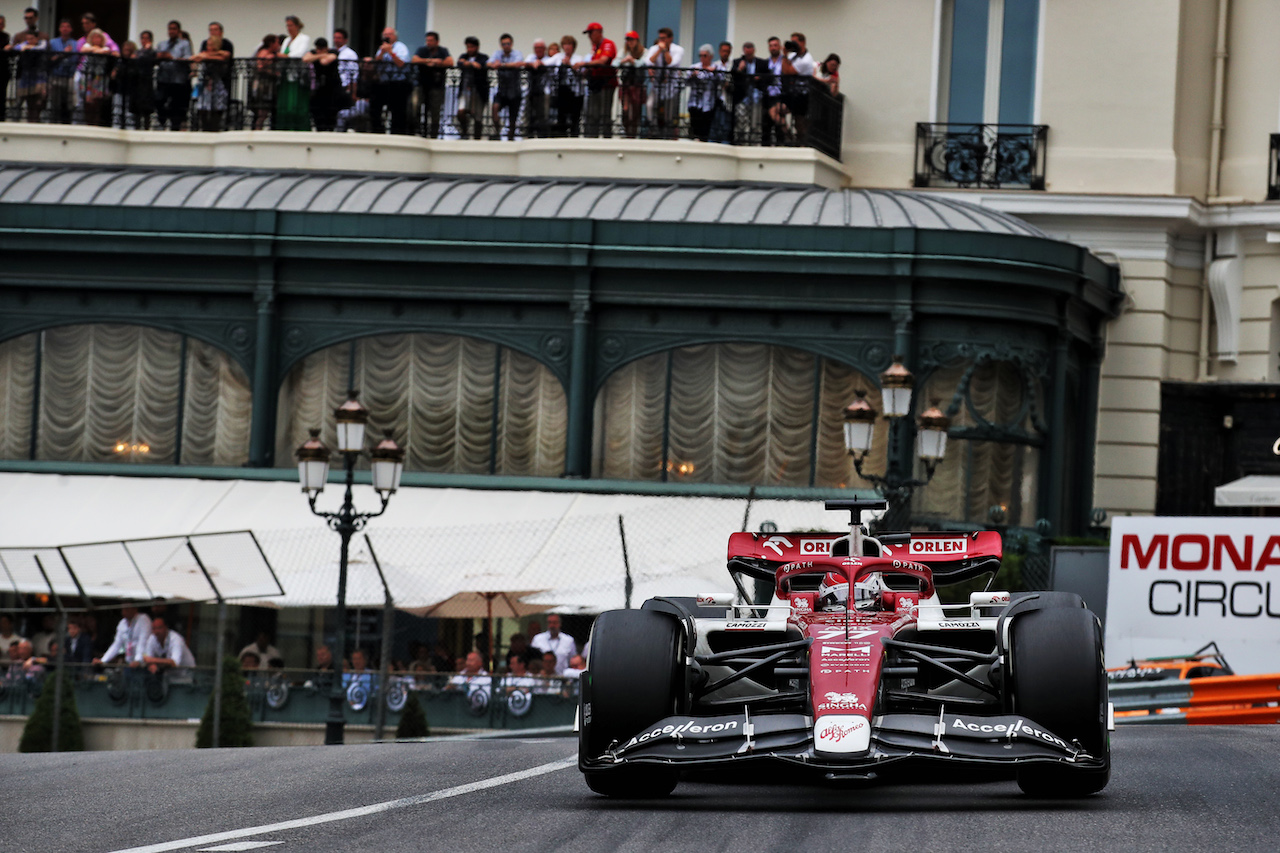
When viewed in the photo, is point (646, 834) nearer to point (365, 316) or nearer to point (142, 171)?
point (365, 316)

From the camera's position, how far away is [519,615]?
2195 centimetres

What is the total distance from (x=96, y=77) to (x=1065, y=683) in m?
23.5

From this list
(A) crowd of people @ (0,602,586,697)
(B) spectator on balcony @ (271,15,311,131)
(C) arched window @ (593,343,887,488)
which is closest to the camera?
(A) crowd of people @ (0,602,586,697)

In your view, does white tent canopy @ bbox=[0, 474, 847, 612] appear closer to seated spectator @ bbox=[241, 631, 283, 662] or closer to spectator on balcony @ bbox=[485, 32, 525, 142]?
seated spectator @ bbox=[241, 631, 283, 662]

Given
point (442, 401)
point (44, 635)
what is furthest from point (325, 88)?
point (44, 635)

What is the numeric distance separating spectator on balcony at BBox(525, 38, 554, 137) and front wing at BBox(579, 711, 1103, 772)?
20400 millimetres

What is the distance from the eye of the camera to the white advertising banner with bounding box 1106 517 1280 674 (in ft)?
70.6

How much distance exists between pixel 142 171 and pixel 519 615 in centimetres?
1087

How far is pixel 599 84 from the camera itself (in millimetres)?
29172

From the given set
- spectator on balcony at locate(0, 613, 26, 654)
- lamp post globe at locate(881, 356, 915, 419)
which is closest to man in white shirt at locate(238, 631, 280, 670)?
spectator on balcony at locate(0, 613, 26, 654)

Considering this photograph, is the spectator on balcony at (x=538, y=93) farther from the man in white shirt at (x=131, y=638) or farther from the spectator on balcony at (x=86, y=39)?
the man in white shirt at (x=131, y=638)

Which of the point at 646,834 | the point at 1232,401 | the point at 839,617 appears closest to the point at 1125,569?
the point at 1232,401

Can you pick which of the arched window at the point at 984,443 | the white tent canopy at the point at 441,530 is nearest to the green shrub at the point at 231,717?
the white tent canopy at the point at 441,530

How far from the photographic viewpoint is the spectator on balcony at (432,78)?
1167 inches
